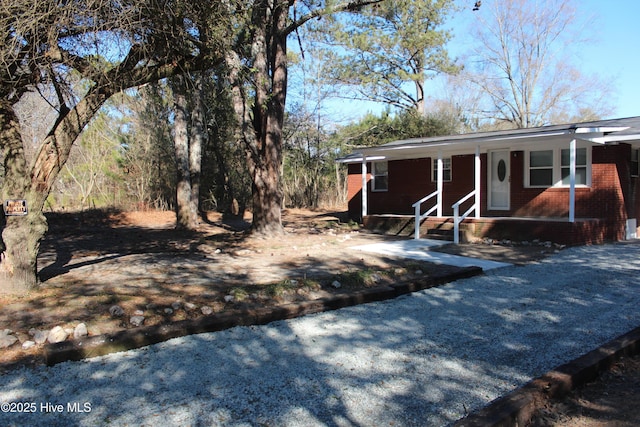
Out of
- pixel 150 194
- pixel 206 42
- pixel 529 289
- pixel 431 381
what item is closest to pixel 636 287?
pixel 529 289

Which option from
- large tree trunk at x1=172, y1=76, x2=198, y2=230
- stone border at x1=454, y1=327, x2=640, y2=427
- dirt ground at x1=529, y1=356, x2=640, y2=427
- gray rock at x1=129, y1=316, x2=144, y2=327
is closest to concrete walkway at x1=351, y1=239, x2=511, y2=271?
stone border at x1=454, y1=327, x2=640, y2=427

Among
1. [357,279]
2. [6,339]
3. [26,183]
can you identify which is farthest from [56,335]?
[357,279]

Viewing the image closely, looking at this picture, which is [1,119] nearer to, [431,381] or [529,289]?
[431,381]

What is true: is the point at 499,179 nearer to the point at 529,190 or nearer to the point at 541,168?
the point at 529,190

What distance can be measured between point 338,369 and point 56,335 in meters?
2.71

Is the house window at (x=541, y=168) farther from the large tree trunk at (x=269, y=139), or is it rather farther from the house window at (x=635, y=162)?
the large tree trunk at (x=269, y=139)

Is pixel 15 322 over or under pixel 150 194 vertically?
under

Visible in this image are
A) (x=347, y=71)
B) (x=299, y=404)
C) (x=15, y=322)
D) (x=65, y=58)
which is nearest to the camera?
(x=299, y=404)

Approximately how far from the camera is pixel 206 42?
7.77m

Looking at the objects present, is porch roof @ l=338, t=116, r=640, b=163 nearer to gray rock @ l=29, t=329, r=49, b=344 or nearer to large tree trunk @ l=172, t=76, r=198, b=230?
large tree trunk @ l=172, t=76, r=198, b=230

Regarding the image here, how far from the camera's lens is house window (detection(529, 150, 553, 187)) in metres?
13.5

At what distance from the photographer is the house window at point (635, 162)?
13312 mm

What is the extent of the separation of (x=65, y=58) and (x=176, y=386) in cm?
507

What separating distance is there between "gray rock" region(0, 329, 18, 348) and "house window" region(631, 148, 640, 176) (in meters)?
14.9
